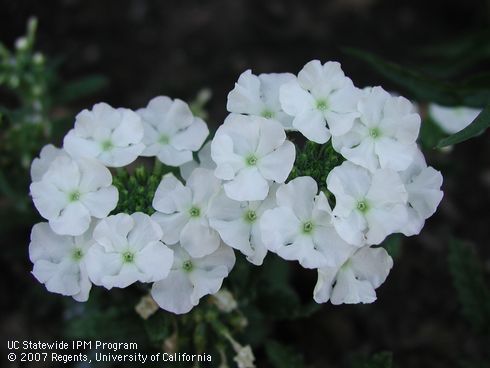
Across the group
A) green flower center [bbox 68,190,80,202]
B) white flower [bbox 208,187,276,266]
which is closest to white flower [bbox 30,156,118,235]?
green flower center [bbox 68,190,80,202]

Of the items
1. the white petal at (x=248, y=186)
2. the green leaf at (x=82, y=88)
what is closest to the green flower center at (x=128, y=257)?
the white petal at (x=248, y=186)

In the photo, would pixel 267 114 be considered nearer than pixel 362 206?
No

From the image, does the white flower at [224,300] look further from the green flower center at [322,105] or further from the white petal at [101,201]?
the green flower center at [322,105]

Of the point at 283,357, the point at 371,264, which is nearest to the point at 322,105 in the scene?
the point at 371,264

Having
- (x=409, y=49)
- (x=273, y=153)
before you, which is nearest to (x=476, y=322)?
(x=273, y=153)

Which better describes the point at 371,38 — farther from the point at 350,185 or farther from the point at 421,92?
the point at 350,185

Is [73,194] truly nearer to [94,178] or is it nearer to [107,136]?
[94,178]

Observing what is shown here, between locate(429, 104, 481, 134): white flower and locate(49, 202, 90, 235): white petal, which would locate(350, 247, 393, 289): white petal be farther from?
locate(429, 104, 481, 134): white flower
